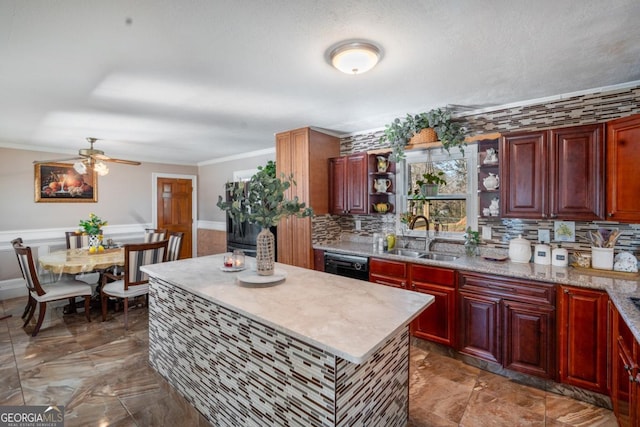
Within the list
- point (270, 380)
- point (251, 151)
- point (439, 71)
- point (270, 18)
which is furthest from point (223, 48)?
point (251, 151)

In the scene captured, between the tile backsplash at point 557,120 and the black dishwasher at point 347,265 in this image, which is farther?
the black dishwasher at point 347,265

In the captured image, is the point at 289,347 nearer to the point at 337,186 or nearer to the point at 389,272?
the point at 389,272

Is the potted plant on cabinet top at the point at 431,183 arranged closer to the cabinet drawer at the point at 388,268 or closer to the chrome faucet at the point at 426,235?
the chrome faucet at the point at 426,235

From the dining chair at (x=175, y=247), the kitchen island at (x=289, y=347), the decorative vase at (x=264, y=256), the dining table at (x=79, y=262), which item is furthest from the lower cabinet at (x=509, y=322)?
the dining table at (x=79, y=262)

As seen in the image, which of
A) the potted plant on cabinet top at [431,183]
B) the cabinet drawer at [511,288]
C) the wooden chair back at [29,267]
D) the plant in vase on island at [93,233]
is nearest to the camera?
the cabinet drawer at [511,288]

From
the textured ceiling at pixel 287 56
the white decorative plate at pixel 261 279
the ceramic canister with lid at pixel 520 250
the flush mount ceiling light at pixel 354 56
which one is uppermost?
the textured ceiling at pixel 287 56

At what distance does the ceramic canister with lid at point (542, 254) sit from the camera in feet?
8.37

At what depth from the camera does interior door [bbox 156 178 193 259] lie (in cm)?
617

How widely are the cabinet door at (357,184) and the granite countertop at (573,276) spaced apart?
0.78 meters

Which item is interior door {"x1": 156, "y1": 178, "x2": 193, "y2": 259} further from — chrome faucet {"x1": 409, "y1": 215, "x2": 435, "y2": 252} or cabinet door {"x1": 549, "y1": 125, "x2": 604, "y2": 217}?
cabinet door {"x1": 549, "y1": 125, "x2": 604, "y2": 217}

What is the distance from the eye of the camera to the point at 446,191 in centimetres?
327

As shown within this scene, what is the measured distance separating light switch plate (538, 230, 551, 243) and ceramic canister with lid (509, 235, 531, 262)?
0.50 feet

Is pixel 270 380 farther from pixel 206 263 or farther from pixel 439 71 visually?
pixel 439 71

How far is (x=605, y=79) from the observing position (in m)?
2.26
